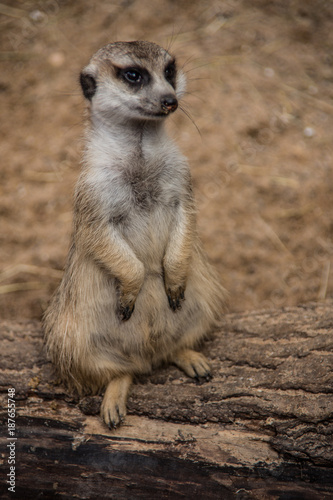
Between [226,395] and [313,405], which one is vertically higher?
[313,405]

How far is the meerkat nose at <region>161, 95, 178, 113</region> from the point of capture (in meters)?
2.51

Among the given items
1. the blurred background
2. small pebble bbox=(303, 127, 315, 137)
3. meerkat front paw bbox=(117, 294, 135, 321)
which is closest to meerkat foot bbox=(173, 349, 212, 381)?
meerkat front paw bbox=(117, 294, 135, 321)

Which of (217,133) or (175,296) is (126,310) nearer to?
(175,296)

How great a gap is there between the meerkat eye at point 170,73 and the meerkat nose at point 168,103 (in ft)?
0.97

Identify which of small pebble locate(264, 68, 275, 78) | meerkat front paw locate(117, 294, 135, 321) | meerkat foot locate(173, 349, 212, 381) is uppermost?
small pebble locate(264, 68, 275, 78)

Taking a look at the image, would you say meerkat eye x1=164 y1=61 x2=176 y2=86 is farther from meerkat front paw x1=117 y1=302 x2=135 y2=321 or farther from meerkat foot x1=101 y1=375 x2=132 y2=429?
meerkat foot x1=101 y1=375 x2=132 y2=429

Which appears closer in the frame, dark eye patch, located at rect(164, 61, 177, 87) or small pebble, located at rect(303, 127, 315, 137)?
dark eye patch, located at rect(164, 61, 177, 87)

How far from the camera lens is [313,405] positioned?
2.49 meters

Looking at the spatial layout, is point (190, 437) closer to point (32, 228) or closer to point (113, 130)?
point (113, 130)

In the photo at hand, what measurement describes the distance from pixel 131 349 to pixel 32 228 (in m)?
2.11

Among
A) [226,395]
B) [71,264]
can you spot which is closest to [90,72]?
[71,264]

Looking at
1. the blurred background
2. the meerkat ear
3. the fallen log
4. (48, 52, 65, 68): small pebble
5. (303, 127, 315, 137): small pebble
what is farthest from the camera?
(48, 52, 65, 68): small pebble

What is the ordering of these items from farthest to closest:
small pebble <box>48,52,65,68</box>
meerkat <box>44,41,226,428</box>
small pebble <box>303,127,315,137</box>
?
small pebble <box>48,52,65,68</box> < small pebble <box>303,127,315,137</box> < meerkat <box>44,41,226,428</box>

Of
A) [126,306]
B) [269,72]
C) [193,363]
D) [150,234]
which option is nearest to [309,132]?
[269,72]
